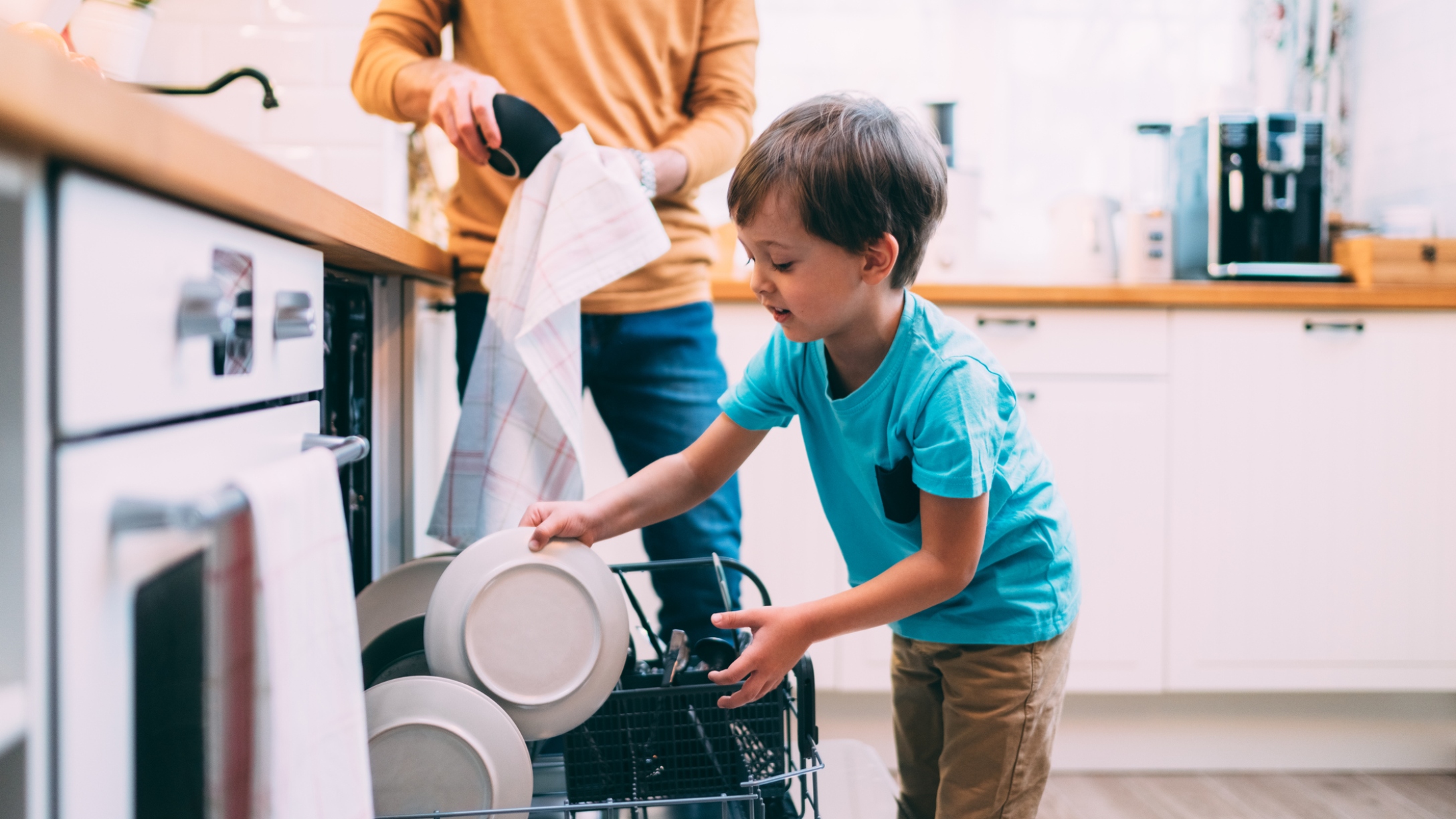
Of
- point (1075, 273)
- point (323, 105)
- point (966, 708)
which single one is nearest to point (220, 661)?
point (966, 708)

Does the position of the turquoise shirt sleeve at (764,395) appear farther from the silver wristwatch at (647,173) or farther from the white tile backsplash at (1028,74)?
the white tile backsplash at (1028,74)

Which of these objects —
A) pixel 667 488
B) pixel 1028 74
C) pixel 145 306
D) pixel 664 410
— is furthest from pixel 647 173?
pixel 1028 74

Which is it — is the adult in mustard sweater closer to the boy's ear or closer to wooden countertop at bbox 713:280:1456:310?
the boy's ear

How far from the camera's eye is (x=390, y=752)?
0.70 metres

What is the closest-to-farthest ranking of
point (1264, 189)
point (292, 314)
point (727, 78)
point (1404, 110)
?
point (292, 314), point (727, 78), point (1264, 189), point (1404, 110)

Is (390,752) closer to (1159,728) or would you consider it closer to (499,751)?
(499,751)

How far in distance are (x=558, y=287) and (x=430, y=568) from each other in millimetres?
326

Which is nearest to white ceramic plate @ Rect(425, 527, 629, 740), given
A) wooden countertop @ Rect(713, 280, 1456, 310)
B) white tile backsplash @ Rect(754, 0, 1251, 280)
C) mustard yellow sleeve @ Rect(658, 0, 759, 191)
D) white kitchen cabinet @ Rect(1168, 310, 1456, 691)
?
mustard yellow sleeve @ Rect(658, 0, 759, 191)

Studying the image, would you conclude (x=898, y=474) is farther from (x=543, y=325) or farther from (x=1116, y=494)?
(x=1116, y=494)

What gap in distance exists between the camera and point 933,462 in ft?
2.68

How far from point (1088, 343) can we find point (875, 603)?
123 centimetres

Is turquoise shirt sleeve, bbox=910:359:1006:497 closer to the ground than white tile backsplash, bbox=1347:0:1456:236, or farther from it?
closer to the ground

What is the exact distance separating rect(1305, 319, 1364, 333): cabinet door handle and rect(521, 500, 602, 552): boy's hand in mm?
1611

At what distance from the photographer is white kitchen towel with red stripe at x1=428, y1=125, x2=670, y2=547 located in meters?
1.03
